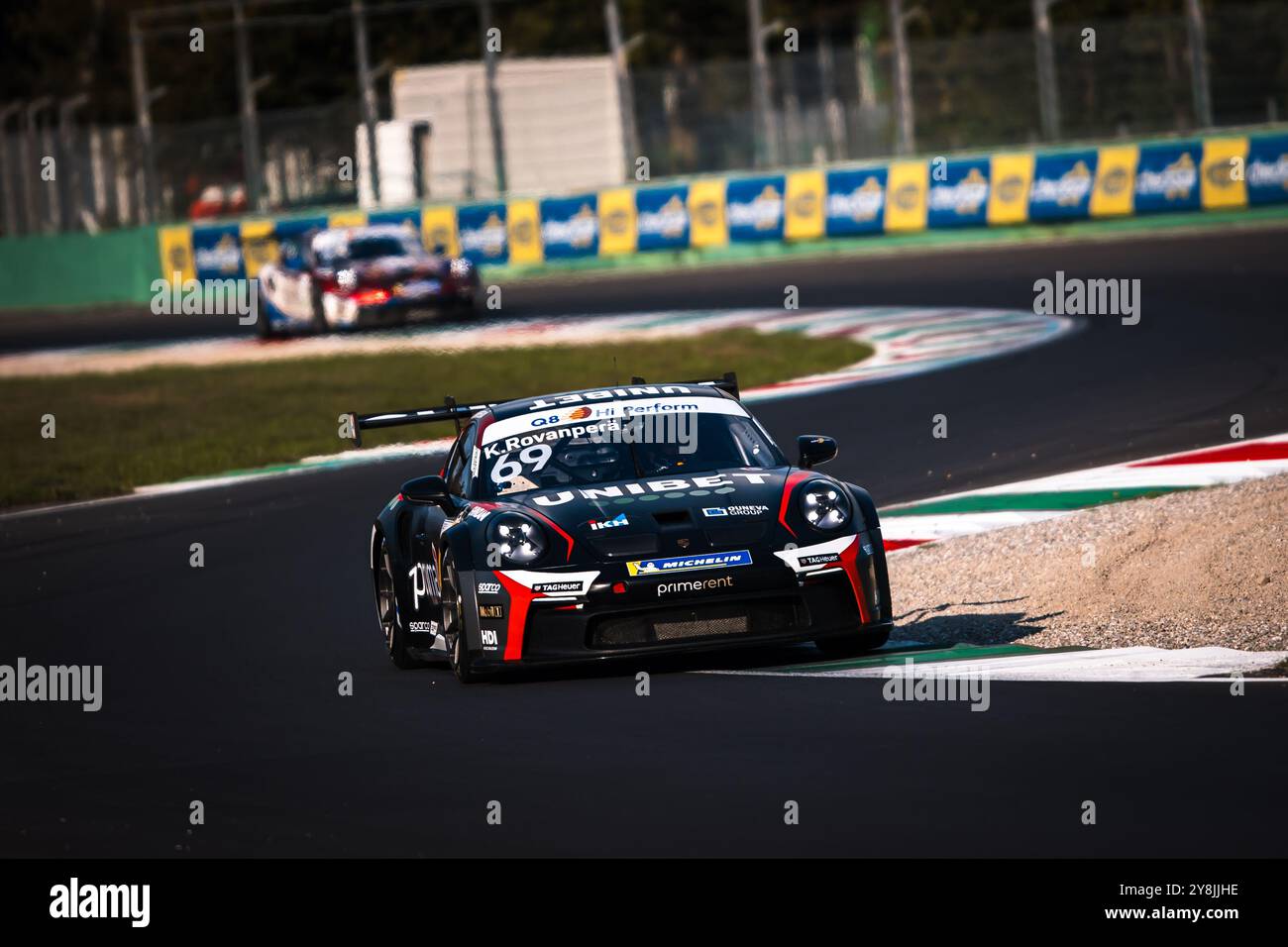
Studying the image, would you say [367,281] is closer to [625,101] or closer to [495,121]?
[625,101]

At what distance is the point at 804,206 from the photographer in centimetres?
3366

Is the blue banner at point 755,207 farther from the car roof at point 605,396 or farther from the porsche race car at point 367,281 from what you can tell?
the car roof at point 605,396

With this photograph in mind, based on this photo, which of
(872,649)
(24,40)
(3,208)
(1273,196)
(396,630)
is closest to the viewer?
(872,649)

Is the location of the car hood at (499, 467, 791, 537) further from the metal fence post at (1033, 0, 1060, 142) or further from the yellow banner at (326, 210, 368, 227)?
the yellow banner at (326, 210, 368, 227)

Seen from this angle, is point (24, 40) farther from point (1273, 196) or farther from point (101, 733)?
point (101, 733)

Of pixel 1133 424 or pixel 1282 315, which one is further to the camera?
pixel 1282 315

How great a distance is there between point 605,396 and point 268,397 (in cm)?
1382

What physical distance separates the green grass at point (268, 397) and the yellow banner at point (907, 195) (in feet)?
26.0

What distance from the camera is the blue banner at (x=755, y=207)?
34062 mm

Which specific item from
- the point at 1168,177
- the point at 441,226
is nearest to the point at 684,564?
the point at 1168,177

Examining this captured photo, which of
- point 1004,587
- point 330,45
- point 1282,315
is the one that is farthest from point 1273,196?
point 330,45

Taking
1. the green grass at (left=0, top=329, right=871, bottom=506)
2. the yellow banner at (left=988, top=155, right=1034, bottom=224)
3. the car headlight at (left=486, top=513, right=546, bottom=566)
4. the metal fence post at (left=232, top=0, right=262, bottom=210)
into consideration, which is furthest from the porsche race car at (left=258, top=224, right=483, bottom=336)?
the car headlight at (left=486, top=513, right=546, bottom=566)

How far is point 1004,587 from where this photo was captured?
1029 cm

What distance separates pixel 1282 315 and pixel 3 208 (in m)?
28.6
